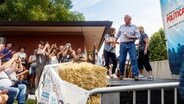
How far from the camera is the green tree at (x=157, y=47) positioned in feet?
104

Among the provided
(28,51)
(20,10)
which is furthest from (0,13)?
(28,51)

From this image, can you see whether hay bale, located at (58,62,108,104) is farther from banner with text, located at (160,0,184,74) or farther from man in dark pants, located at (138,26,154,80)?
man in dark pants, located at (138,26,154,80)

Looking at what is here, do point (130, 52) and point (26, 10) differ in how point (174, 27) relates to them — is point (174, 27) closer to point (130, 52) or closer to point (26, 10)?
point (130, 52)

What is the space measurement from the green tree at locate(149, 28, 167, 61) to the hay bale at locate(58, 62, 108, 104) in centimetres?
2259

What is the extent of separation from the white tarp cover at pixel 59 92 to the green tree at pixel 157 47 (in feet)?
75.8

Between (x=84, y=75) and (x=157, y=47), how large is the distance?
2558cm

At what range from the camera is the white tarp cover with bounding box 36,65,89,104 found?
558cm

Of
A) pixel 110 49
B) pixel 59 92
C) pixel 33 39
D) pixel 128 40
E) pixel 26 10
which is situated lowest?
pixel 59 92

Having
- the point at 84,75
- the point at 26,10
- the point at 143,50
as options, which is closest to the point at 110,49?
the point at 143,50

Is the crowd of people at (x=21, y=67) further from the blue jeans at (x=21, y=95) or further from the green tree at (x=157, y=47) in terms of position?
the green tree at (x=157, y=47)

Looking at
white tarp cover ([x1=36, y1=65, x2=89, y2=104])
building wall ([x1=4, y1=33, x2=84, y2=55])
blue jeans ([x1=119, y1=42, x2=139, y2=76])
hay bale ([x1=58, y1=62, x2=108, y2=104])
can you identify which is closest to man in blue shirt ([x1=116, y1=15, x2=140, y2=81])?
blue jeans ([x1=119, y1=42, x2=139, y2=76])

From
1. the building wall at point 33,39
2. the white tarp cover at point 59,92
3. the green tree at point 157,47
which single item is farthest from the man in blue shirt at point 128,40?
the green tree at point 157,47

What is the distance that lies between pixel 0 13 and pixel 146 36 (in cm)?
3293

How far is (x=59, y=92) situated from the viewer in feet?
21.2
